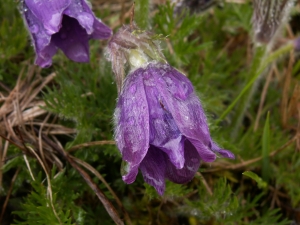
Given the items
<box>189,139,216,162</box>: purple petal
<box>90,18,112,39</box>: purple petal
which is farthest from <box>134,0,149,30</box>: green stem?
<box>189,139,216,162</box>: purple petal

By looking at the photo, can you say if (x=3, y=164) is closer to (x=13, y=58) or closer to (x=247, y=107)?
(x=13, y=58)

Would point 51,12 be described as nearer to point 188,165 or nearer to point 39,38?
point 39,38

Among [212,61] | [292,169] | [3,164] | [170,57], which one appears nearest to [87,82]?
[170,57]

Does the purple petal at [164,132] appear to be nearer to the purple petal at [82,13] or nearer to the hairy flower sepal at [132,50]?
the hairy flower sepal at [132,50]

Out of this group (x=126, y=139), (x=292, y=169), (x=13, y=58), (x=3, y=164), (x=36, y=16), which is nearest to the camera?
(x=126, y=139)

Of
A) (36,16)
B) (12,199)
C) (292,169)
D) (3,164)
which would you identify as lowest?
(292,169)

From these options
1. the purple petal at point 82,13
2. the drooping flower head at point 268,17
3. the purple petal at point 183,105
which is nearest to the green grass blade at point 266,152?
the drooping flower head at point 268,17
